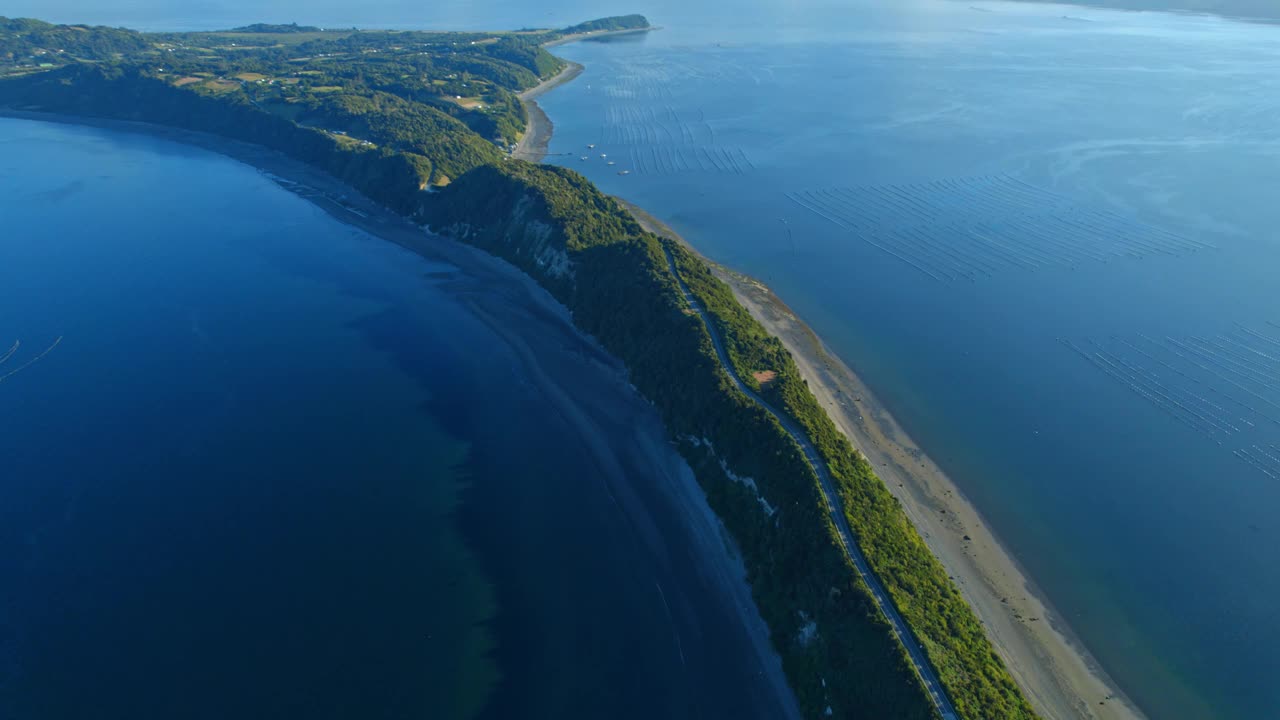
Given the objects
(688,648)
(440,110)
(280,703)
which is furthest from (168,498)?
(440,110)

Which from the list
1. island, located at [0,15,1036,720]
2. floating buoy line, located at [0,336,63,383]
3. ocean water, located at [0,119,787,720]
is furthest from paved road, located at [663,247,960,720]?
floating buoy line, located at [0,336,63,383]

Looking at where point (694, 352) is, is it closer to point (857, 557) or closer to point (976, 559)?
point (857, 557)

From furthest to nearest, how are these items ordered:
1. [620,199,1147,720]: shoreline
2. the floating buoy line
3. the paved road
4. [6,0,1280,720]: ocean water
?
the floating buoy line
[6,0,1280,720]: ocean water
[620,199,1147,720]: shoreline
the paved road

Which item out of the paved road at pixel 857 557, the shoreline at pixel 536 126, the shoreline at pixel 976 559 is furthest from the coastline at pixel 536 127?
the paved road at pixel 857 557

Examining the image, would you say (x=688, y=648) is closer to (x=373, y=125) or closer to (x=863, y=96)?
(x=373, y=125)

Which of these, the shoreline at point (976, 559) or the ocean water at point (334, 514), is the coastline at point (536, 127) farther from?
the shoreline at point (976, 559)

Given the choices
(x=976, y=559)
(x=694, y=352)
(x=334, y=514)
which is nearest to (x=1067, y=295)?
(x=976, y=559)

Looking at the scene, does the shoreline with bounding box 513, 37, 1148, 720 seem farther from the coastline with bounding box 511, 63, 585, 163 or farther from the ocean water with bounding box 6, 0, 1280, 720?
the coastline with bounding box 511, 63, 585, 163
